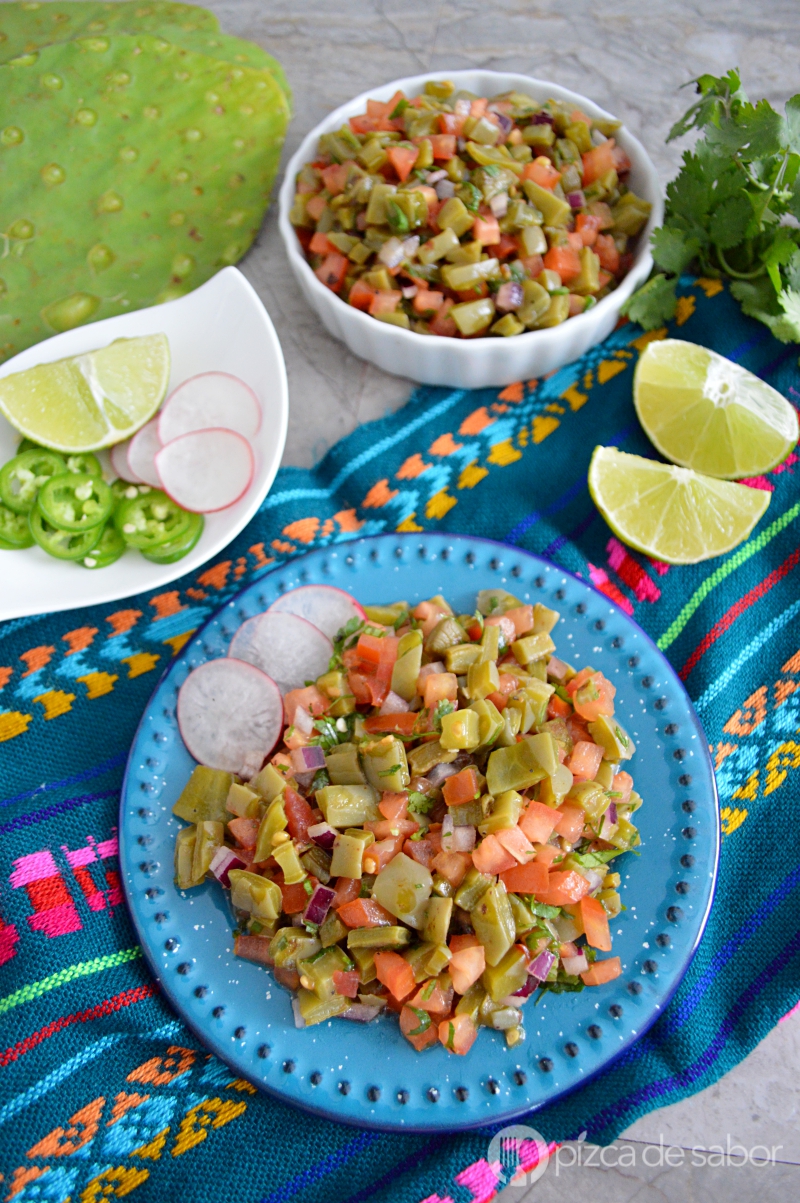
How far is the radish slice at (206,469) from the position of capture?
76.3 inches

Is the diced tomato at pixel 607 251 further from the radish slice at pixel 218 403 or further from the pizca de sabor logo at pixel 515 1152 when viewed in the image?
the pizca de sabor logo at pixel 515 1152

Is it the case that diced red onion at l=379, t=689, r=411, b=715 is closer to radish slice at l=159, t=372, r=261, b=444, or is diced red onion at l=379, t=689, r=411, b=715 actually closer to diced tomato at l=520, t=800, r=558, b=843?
diced tomato at l=520, t=800, r=558, b=843

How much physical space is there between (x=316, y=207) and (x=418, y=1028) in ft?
5.90

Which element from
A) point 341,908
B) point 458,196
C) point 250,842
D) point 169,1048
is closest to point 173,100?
point 458,196

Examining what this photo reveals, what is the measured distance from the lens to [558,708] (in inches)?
65.3

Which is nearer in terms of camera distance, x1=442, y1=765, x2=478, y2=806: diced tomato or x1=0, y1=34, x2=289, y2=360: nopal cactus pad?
x1=442, y1=765, x2=478, y2=806: diced tomato

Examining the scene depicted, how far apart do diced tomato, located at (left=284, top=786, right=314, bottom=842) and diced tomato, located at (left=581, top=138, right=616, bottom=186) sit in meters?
1.59

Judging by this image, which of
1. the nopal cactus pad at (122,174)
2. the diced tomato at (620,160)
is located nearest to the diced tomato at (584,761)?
the diced tomato at (620,160)

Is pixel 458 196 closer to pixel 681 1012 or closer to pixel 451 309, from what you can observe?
pixel 451 309

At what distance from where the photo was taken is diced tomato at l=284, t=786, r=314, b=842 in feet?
5.03

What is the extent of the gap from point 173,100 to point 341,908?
2134 millimetres

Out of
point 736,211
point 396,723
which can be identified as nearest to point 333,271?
point 736,211

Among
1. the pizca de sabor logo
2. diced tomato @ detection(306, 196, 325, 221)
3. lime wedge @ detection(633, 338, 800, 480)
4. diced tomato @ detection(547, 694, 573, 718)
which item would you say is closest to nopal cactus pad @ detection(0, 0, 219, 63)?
diced tomato @ detection(306, 196, 325, 221)

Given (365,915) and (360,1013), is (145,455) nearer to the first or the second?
(365,915)
